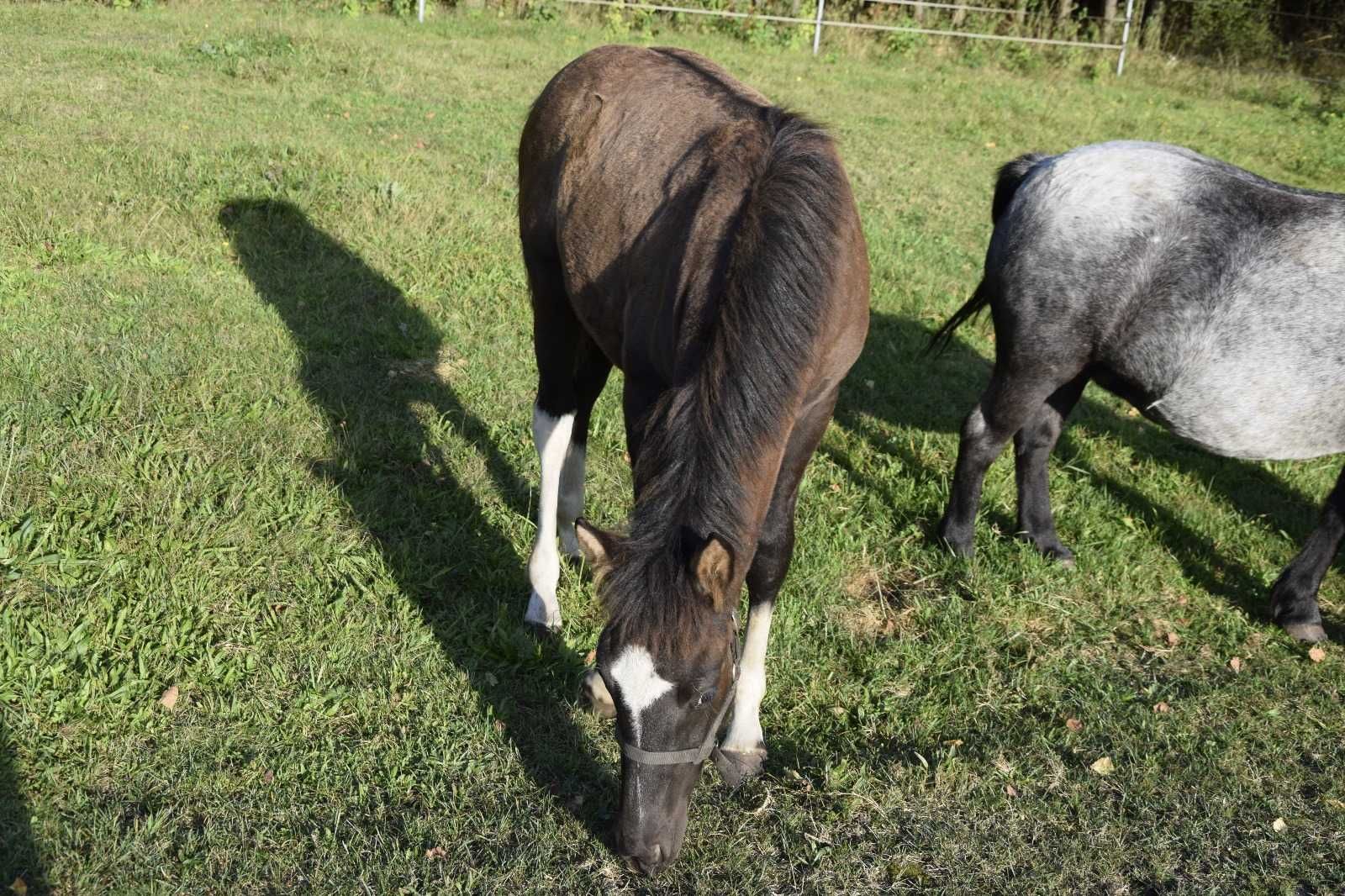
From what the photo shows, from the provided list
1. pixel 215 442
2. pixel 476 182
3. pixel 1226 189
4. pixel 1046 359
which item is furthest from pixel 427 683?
pixel 476 182

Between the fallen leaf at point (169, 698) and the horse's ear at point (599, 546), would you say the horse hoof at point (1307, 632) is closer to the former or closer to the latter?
the horse's ear at point (599, 546)

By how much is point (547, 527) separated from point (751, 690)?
3.74 feet

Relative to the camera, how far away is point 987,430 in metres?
4.86

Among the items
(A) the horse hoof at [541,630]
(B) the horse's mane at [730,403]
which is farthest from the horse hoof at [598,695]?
(B) the horse's mane at [730,403]

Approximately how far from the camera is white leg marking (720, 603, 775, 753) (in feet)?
11.8

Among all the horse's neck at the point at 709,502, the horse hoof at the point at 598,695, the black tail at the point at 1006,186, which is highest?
the black tail at the point at 1006,186

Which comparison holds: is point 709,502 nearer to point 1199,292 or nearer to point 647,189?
point 647,189

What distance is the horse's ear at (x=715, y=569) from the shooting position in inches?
99.3

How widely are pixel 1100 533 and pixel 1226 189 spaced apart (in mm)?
1781

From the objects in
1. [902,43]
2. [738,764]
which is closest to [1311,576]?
[738,764]

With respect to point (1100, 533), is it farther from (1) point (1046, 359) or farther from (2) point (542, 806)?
(2) point (542, 806)

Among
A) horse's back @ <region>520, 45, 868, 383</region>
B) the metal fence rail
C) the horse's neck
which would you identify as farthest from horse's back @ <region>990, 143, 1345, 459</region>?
the metal fence rail

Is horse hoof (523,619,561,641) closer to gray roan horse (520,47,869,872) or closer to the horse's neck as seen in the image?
gray roan horse (520,47,869,872)

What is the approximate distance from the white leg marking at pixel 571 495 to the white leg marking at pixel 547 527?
9 cm
